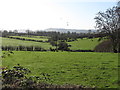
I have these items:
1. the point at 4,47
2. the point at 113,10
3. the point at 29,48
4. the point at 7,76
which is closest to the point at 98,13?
the point at 113,10

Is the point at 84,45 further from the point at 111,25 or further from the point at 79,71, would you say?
the point at 79,71

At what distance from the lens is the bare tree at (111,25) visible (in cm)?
3575

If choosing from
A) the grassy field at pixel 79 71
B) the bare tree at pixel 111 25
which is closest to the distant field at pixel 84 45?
the bare tree at pixel 111 25

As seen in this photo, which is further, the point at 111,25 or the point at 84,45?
the point at 84,45

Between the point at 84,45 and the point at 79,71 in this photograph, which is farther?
the point at 84,45

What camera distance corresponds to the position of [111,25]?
3656 cm

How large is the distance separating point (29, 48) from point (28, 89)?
32931 mm

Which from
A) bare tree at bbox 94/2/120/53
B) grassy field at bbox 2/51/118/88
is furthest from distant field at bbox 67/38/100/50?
→ grassy field at bbox 2/51/118/88

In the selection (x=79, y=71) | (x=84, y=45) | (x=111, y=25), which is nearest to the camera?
(x=79, y=71)

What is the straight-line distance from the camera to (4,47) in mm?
39188

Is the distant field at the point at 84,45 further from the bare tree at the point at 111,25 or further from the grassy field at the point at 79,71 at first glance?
the grassy field at the point at 79,71

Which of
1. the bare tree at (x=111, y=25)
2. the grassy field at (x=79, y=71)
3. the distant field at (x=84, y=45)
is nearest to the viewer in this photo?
the grassy field at (x=79, y=71)

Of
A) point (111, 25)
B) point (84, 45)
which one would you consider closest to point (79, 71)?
point (111, 25)

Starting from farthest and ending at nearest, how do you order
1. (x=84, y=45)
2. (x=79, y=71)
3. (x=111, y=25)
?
(x=84, y=45), (x=111, y=25), (x=79, y=71)
